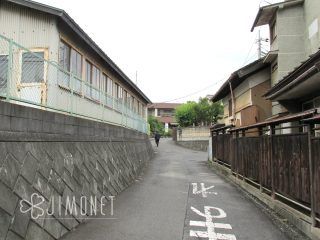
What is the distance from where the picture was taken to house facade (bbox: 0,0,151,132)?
6992 mm

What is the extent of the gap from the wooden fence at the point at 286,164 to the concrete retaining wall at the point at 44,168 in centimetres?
430

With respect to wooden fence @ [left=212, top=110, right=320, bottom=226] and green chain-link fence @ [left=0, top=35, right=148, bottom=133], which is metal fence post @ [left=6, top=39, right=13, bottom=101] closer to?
green chain-link fence @ [left=0, top=35, right=148, bottom=133]

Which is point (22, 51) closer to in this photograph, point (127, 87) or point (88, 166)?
point (88, 166)

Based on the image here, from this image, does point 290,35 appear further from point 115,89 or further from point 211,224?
point 211,224

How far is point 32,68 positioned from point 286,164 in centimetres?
577

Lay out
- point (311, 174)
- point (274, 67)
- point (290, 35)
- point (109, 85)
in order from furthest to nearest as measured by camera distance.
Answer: point (109, 85), point (274, 67), point (290, 35), point (311, 174)

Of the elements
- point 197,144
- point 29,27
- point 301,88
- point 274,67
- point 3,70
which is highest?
point 29,27

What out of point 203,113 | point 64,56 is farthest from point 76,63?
point 203,113

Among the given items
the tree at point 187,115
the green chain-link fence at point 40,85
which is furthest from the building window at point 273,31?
the tree at point 187,115

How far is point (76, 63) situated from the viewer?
15203mm

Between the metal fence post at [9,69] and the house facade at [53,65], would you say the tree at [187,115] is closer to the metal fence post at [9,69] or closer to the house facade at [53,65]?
the house facade at [53,65]

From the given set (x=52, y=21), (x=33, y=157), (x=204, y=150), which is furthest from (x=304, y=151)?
(x=204, y=150)

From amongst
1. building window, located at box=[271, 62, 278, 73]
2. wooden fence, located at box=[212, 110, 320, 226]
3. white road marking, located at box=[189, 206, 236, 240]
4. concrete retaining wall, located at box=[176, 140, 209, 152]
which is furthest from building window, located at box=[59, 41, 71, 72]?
concrete retaining wall, located at box=[176, 140, 209, 152]

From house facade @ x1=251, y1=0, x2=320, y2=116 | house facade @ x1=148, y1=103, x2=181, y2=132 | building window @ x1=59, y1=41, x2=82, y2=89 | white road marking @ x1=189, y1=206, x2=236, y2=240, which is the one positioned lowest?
white road marking @ x1=189, y1=206, x2=236, y2=240
